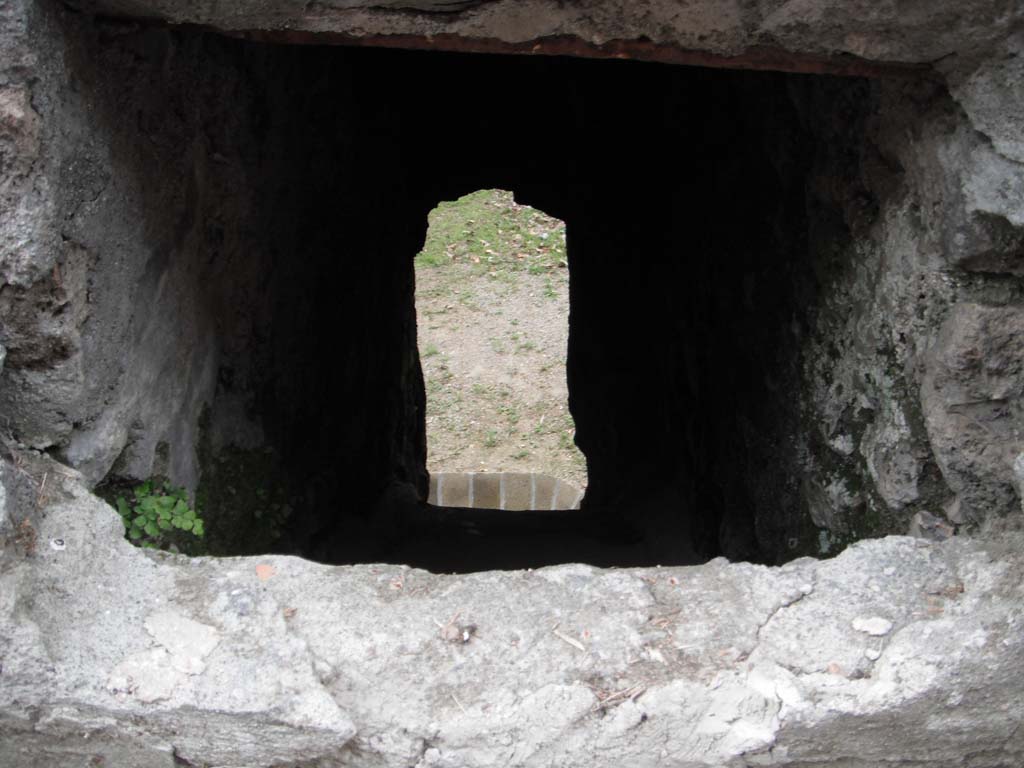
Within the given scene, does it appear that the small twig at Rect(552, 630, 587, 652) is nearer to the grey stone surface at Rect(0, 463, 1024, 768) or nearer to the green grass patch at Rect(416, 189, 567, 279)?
the grey stone surface at Rect(0, 463, 1024, 768)

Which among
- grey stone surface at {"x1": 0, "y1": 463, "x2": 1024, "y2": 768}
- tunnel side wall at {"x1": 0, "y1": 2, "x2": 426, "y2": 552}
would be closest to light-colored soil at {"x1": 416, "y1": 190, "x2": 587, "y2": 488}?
tunnel side wall at {"x1": 0, "y1": 2, "x2": 426, "y2": 552}

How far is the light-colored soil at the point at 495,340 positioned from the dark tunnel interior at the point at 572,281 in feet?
6.93

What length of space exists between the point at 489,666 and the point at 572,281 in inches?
182

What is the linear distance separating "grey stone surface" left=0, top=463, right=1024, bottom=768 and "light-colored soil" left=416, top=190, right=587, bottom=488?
19.9 feet

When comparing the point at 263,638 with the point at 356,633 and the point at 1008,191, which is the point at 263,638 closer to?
the point at 356,633

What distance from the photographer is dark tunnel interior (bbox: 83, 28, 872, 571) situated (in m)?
2.34

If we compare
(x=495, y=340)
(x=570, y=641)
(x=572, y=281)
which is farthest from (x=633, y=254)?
(x=495, y=340)

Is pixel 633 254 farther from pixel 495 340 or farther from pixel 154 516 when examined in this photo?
pixel 495 340

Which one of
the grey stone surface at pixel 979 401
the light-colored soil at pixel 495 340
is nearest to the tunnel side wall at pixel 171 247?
the grey stone surface at pixel 979 401

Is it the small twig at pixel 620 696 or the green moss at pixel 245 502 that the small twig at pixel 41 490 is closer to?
the green moss at pixel 245 502

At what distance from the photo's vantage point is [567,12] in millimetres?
1429

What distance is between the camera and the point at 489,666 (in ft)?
4.48

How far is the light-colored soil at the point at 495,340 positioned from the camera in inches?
315

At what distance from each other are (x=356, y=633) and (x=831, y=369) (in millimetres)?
1264
